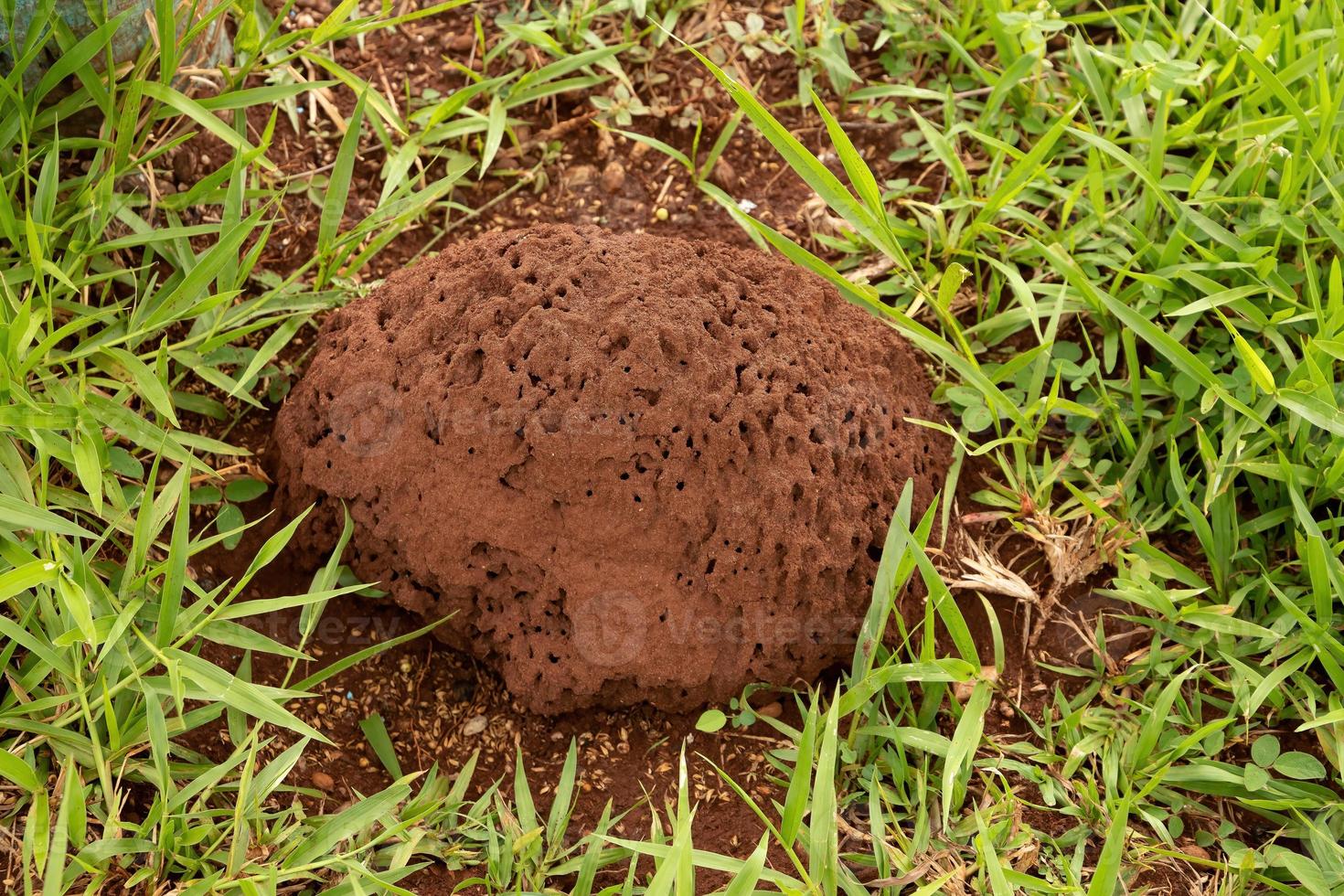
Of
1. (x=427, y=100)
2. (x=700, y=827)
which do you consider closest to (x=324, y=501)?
(x=700, y=827)

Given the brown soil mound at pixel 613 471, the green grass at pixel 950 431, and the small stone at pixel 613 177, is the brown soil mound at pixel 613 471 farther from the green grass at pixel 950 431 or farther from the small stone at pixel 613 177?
the small stone at pixel 613 177

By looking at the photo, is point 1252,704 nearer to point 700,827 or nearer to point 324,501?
point 700,827

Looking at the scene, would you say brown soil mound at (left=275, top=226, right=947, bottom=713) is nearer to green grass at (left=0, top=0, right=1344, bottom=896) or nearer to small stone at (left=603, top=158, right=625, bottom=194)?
green grass at (left=0, top=0, right=1344, bottom=896)

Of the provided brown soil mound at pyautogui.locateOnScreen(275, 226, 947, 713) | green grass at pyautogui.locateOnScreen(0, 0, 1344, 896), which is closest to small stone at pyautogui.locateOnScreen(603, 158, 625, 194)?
green grass at pyautogui.locateOnScreen(0, 0, 1344, 896)

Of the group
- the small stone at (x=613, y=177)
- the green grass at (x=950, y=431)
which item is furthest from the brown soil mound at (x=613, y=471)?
the small stone at (x=613, y=177)

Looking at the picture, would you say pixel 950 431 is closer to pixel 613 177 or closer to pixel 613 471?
pixel 613 471
